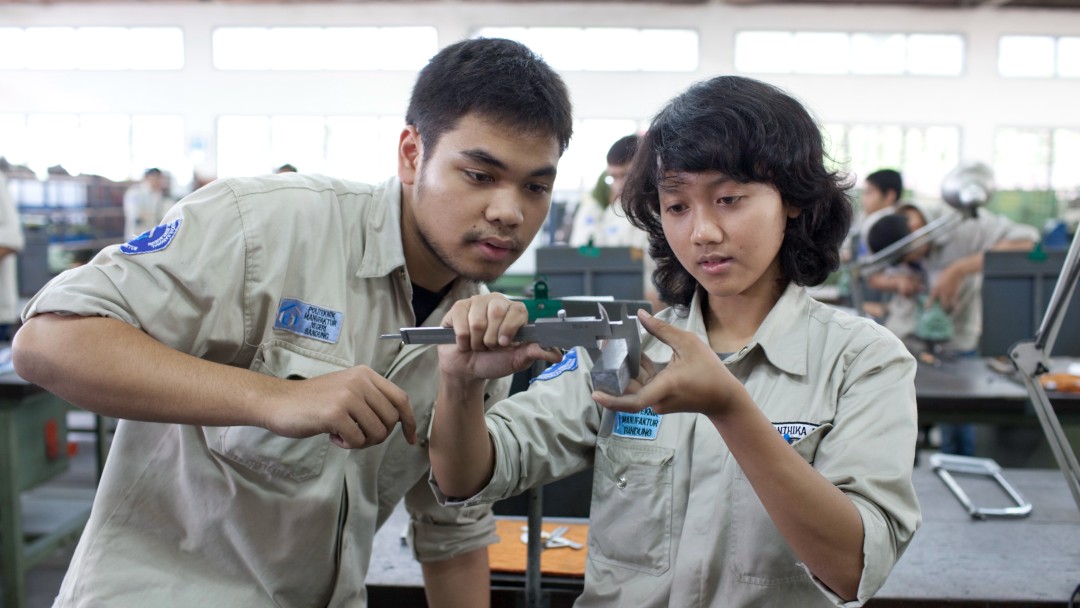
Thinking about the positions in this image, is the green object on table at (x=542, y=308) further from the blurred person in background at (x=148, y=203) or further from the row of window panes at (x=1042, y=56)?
the row of window panes at (x=1042, y=56)

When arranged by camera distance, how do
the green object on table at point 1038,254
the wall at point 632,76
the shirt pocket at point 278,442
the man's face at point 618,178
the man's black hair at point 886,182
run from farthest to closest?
the wall at point 632,76 → the man's black hair at point 886,182 → the green object on table at point 1038,254 → the man's face at point 618,178 → the shirt pocket at point 278,442

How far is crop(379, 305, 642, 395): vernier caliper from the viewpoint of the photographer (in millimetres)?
795

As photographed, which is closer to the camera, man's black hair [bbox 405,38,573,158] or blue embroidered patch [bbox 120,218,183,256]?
blue embroidered patch [bbox 120,218,183,256]

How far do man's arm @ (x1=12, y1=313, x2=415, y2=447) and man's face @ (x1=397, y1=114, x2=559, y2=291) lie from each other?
29 centimetres

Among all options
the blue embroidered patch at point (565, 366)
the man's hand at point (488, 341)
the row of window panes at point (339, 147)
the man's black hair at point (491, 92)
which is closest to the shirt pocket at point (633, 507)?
the blue embroidered patch at point (565, 366)

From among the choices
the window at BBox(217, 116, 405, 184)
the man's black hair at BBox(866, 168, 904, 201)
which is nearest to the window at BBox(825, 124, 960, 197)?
the window at BBox(217, 116, 405, 184)

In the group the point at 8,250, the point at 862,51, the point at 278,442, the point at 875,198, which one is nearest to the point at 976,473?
the point at 278,442

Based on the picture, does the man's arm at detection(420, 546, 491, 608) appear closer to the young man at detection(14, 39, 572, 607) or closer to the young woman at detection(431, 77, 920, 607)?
the young man at detection(14, 39, 572, 607)

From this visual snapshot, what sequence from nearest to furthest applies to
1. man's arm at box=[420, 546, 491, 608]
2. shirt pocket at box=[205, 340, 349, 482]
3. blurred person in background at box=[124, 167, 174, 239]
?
shirt pocket at box=[205, 340, 349, 482], man's arm at box=[420, 546, 491, 608], blurred person in background at box=[124, 167, 174, 239]

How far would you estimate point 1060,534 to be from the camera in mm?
1767

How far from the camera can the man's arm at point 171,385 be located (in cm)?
97

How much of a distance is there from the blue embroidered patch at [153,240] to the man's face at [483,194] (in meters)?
0.34

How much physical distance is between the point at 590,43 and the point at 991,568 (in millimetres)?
11289

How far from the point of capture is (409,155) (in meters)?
1.31
